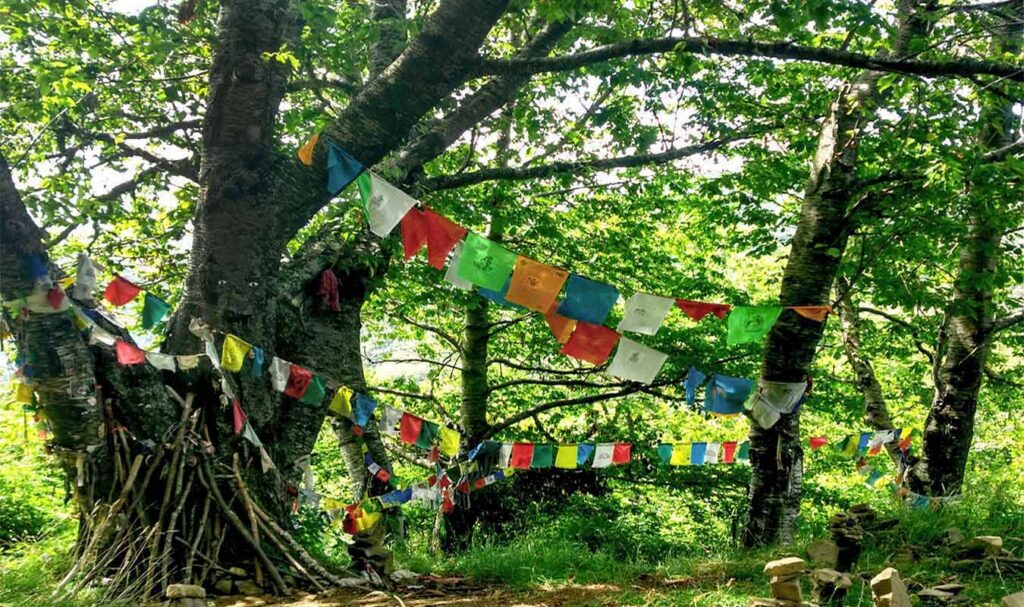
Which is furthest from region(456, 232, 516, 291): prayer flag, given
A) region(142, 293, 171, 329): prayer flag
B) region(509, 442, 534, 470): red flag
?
region(509, 442, 534, 470): red flag

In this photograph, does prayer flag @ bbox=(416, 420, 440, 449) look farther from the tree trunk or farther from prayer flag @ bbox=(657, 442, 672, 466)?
the tree trunk

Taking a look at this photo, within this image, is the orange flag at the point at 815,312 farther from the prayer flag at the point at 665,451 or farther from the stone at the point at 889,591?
the prayer flag at the point at 665,451

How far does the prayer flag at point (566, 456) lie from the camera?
38.3 ft

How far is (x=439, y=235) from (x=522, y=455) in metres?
6.09

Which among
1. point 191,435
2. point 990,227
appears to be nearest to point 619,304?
point 990,227

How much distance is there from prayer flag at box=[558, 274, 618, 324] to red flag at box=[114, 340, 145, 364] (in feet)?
11.2

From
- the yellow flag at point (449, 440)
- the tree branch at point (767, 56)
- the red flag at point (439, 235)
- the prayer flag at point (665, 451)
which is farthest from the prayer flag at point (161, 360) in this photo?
the prayer flag at point (665, 451)

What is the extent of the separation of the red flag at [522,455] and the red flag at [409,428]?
1.81m

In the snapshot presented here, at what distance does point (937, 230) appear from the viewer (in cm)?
813

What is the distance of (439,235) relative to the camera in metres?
6.36

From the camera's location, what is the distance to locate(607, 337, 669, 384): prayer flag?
23.0 ft

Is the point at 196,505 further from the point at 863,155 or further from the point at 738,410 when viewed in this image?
the point at 863,155

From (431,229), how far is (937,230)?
562 cm

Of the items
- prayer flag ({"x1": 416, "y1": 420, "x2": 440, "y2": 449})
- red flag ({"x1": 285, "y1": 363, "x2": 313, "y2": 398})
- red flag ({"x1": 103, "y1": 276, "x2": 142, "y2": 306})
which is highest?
red flag ({"x1": 103, "y1": 276, "x2": 142, "y2": 306})
